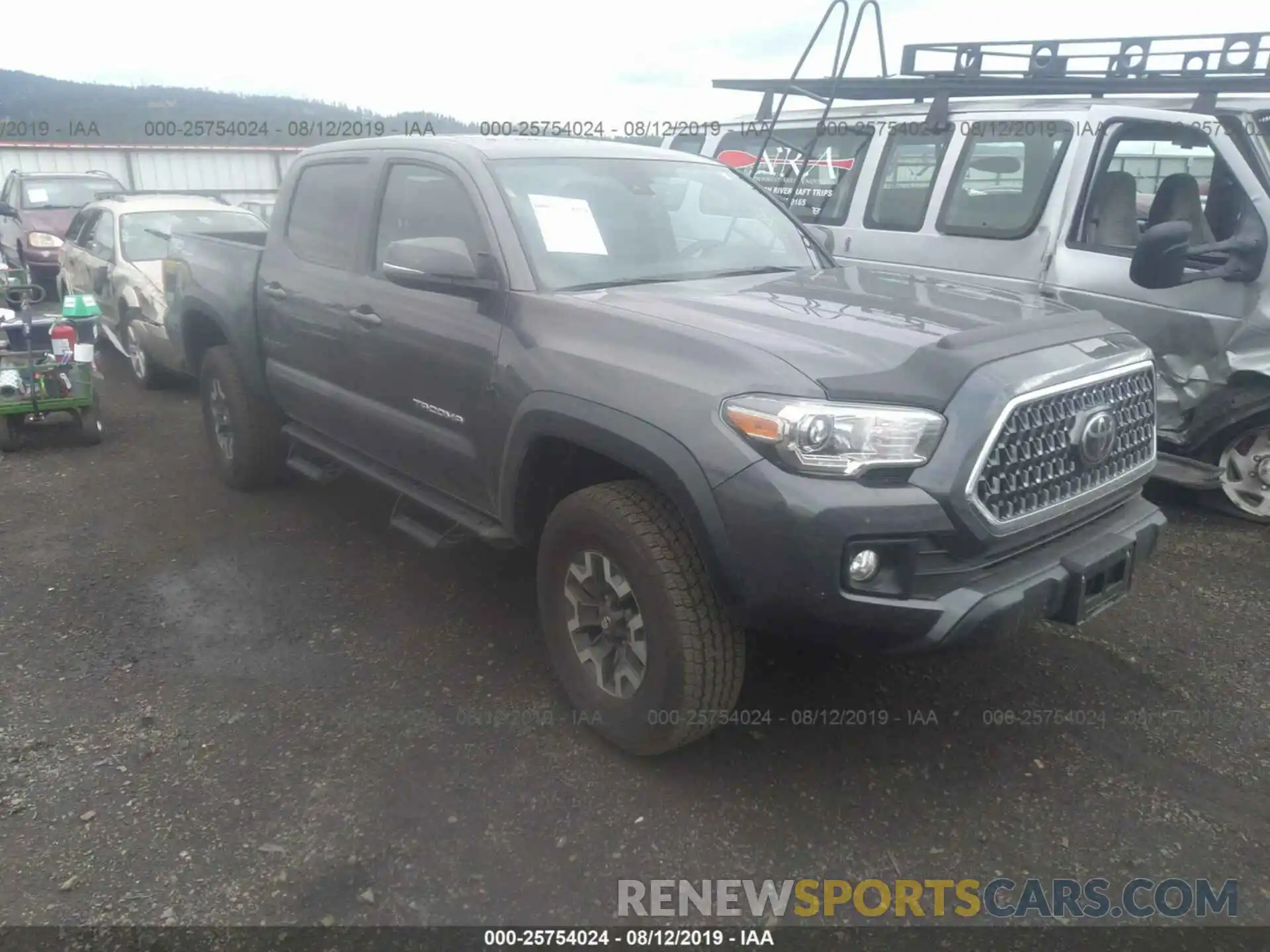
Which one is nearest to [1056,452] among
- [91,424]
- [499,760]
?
[499,760]

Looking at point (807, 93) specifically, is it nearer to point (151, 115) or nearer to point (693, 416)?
point (693, 416)

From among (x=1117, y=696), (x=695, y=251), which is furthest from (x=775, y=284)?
(x=1117, y=696)

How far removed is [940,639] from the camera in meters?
2.41

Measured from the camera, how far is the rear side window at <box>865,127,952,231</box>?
5.67m

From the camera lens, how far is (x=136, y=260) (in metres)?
8.05

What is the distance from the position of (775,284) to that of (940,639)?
4.98 feet

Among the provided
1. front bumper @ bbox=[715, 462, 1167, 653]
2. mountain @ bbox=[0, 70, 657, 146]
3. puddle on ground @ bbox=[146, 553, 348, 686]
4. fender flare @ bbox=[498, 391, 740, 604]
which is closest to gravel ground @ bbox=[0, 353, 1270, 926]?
puddle on ground @ bbox=[146, 553, 348, 686]

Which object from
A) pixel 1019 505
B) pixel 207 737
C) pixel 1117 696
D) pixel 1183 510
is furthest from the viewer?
pixel 1183 510

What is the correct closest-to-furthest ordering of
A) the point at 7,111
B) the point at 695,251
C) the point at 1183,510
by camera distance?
the point at 695,251 < the point at 1183,510 < the point at 7,111

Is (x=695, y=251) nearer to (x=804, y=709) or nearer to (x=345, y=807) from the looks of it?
(x=804, y=709)

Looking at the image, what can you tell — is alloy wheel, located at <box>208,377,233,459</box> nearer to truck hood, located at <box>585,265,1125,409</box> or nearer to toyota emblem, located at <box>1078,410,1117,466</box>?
truck hood, located at <box>585,265,1125,409</box>

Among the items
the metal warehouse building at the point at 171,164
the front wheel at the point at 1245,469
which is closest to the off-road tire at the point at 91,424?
the front wheel at the point at 1245,469

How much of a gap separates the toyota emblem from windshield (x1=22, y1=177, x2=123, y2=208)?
14.0 meters

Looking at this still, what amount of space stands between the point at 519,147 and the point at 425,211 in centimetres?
45
